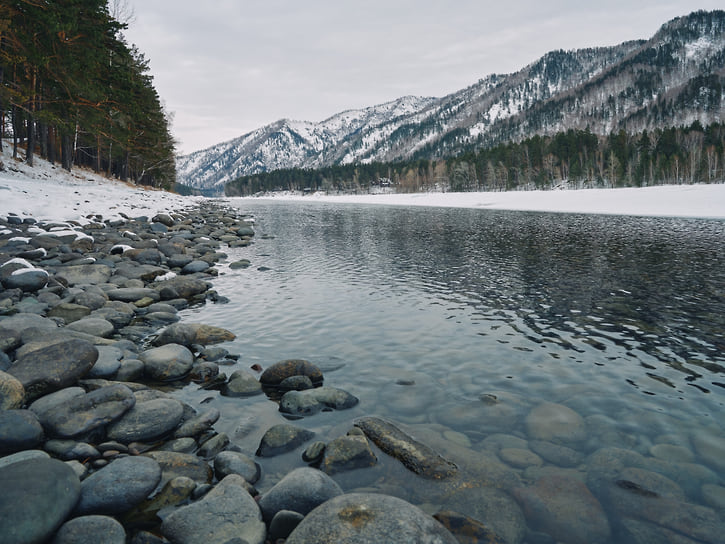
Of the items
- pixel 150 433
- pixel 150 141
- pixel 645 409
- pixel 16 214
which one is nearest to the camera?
pixel 150 433

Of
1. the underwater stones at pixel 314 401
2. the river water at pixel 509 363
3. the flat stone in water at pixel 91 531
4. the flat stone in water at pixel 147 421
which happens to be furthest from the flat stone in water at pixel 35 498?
the underwater stones at pixel 314 401

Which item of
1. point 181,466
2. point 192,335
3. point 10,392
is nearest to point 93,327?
point 192,335

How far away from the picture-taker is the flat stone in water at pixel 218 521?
383cm

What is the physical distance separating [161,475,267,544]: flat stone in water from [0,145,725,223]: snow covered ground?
2334cm

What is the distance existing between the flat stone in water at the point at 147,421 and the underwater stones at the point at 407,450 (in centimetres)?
289

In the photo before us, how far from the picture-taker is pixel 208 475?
16.2 feet

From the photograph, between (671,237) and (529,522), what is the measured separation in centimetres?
3128

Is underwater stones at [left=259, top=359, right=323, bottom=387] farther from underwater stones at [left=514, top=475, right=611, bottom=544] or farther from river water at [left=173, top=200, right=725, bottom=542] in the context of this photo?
underwater stones at [left=514, top=475, right=611, bottom=544]

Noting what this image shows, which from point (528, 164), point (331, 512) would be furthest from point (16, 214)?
point (528, 164)

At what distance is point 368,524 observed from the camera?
3494 millimetres

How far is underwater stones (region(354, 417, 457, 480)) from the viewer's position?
522 centimetres

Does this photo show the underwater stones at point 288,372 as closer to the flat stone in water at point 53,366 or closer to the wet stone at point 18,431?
the flat stone in water at point 53,366

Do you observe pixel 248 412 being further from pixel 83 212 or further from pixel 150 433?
pixel 83 212

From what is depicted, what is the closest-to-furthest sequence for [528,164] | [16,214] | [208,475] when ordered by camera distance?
[208,475] < [16,214] < [528,164]
